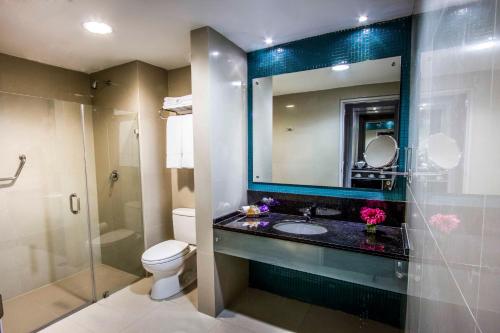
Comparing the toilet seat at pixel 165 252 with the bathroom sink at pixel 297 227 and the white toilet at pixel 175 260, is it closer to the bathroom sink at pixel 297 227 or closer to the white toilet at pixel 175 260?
the white toilet at pixel 175 260

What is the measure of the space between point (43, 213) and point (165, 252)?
1.37m

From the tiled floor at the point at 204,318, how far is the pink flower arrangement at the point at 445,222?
173cm

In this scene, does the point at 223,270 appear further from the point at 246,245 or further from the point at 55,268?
the point at 55,268

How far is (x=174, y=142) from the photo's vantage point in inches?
104

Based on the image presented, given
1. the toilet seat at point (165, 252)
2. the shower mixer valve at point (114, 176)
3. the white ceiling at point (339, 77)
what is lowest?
the toilet seat at point (165, 252)

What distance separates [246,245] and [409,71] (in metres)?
1.82

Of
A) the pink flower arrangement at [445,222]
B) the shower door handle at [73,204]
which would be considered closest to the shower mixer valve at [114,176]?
the shower door handle at [73,204]

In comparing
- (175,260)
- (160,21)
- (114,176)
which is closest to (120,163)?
(114,176)

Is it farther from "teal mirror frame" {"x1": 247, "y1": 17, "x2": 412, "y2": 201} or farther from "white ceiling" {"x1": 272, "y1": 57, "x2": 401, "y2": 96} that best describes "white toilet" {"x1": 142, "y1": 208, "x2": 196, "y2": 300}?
"white ceiling" {"x1": 272, "y1": 57, "x2": 401, "y2": 96}

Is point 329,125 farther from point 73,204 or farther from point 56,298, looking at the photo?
point 56,298

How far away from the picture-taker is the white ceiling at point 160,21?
65.6 inches

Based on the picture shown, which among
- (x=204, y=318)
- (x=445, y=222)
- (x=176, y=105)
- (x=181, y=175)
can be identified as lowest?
(x=204, y=318)

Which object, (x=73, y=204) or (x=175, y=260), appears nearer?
(x=175, y=260)

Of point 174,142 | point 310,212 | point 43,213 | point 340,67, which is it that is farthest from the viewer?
point 174,142
